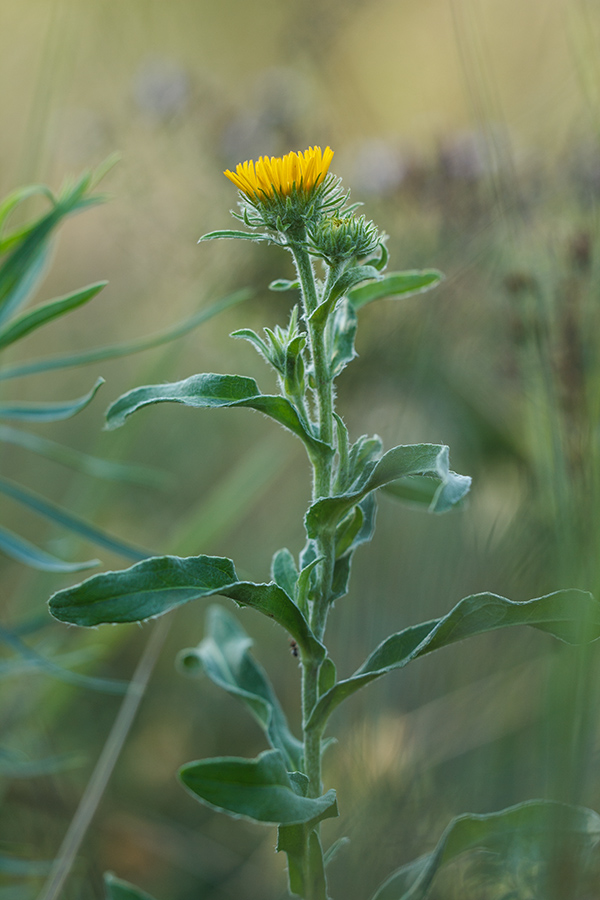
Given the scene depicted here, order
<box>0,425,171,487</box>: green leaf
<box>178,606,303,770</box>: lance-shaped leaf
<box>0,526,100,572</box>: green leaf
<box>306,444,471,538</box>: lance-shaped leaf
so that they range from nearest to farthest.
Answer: <box>306,444,471,538</box>: lance-shaped leaf < <box>178,606,303,770</box>: lance-shaped leaf < <box>0,526,100,572</box>: green leaf < <box>0,425,171,487</box>: green leaf

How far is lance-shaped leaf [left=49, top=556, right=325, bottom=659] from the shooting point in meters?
0.40

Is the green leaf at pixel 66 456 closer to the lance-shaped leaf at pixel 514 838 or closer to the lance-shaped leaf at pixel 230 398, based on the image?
the lance-shaped leaf at pixel 230 398

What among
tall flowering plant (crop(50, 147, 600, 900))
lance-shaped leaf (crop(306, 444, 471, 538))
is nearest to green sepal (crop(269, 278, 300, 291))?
tall flowering plant (crop(50, 147, 600, 900))

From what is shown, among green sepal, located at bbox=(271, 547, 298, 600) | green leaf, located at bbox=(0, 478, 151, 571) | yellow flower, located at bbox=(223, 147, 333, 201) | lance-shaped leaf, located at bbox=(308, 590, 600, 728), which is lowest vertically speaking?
lance-shaped leaf, located at bbox=(308, 590, 600, 728)

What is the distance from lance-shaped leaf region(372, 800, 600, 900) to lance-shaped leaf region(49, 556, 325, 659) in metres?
0.18

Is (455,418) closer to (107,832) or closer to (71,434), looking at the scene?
(107,832)

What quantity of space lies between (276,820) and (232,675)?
0.61 feet

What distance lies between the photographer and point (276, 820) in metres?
0.38

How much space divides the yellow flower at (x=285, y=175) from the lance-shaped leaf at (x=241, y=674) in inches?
12.8

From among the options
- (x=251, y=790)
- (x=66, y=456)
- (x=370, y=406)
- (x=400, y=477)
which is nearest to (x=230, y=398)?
(x=400, y=477)

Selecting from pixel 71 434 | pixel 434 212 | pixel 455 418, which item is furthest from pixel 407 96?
pixel 71 434

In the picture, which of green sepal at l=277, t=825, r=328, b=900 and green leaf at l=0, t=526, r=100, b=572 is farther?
green leaf at l=0, t=526, r=100, b=572

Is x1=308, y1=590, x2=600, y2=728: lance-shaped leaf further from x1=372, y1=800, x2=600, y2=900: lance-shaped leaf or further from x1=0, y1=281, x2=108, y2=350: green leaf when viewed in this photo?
x1=0, y1=281, x2=108, y2=350: green leaf

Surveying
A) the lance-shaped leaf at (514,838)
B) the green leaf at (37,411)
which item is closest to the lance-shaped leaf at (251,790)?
the lance-shaped leaf at (514,838)
